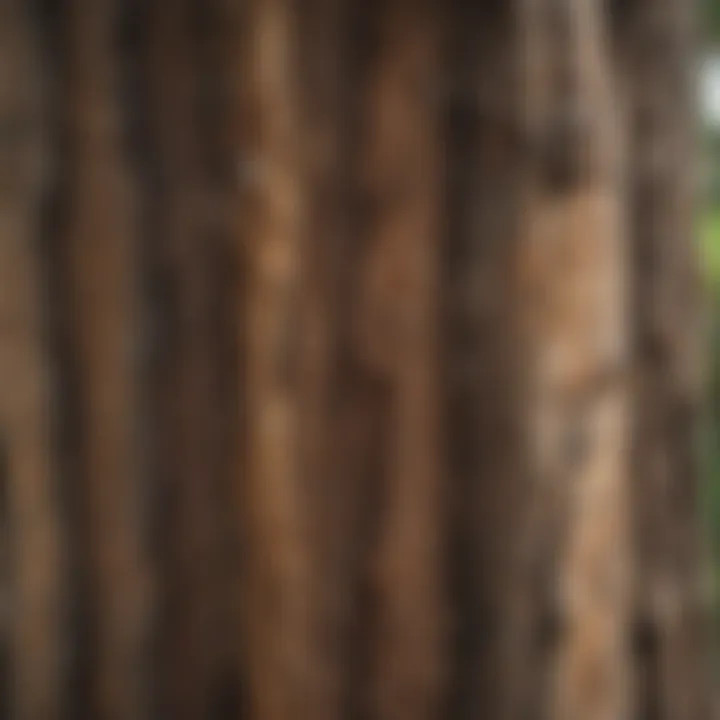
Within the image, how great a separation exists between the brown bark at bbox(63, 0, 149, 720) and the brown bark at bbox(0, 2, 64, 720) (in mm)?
19

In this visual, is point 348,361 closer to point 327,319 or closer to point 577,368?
point 327,319

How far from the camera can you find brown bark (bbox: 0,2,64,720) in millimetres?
669

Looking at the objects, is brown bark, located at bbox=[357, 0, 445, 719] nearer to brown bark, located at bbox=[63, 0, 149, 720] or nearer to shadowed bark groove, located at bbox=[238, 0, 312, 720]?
shadowed bark groove, located at bbox=[238, 0, 312, 720]

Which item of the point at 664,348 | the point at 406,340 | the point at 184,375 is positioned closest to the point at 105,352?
the point at 184,375

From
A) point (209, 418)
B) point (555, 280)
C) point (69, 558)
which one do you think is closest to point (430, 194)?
point (555, 280)

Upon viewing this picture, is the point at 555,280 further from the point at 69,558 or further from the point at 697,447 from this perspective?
the point at 69,558

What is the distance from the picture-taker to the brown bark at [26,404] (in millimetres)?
669

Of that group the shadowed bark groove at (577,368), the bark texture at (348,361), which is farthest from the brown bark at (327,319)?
the shadowed bark groove at (577,368)

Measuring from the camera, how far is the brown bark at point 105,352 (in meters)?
0.67

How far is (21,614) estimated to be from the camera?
0.68m

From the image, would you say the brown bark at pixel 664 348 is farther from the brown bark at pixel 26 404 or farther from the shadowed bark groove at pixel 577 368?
the brown bark at pixel 26 404

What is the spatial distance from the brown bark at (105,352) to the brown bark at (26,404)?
2cm

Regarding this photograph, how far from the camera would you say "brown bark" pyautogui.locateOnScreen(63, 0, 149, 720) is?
0.67 meters

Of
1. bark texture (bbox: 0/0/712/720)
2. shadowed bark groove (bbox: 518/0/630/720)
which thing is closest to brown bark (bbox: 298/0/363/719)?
bark texture (bbox: 0/0/712/720)
